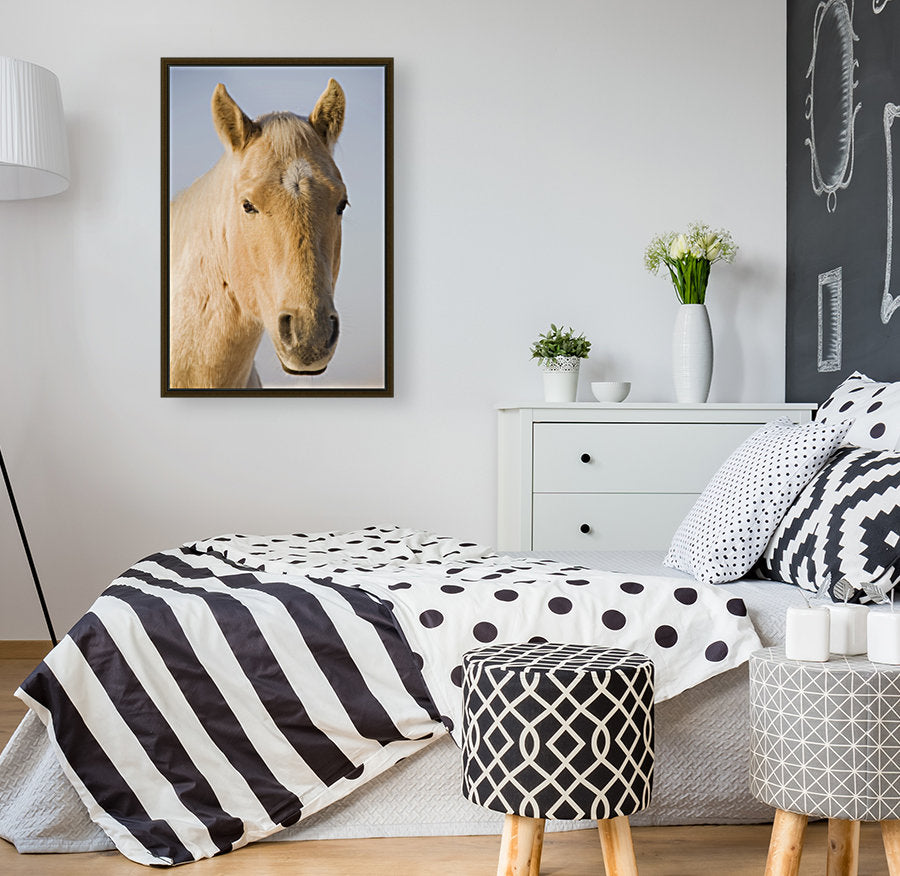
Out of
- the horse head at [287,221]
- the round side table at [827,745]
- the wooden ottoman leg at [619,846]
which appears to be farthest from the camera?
the horse head at [287,221]

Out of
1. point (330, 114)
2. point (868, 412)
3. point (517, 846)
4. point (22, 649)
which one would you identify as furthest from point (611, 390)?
point (22, 649)

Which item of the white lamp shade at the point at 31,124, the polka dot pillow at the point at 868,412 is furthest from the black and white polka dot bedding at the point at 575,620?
the white lamp shade at the point at 31,124

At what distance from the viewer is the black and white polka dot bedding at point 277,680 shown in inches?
72.6

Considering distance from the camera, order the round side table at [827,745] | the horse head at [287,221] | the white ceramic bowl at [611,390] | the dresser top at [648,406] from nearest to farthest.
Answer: the round side table at [827,745] → the dresser top at [648,406] → the white ceramic bowl at [611,390] → the horse head at [287,221]

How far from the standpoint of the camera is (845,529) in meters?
1.99

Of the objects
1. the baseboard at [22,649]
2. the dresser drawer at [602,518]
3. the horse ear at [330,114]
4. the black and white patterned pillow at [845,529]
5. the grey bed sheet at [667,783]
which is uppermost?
the horse ear at [330,114]

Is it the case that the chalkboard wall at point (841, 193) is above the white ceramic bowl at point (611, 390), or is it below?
above

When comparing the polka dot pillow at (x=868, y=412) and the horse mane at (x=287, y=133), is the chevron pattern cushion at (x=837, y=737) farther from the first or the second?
the horse mane at (x=287, y=133)

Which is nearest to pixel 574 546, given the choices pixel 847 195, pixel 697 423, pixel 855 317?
pixel 697 423

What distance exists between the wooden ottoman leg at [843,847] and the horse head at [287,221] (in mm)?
2450

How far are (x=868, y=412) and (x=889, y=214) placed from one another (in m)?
0.77

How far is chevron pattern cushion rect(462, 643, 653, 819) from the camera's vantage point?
1513mm

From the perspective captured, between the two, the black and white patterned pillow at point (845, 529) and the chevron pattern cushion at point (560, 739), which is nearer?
the chevron pattern cushion at point (560, 739)

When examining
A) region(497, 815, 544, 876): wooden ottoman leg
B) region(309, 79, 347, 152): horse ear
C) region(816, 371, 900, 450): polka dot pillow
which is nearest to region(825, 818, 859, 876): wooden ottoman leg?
region(497, 815, 544, 876): wooden ottoman leg
